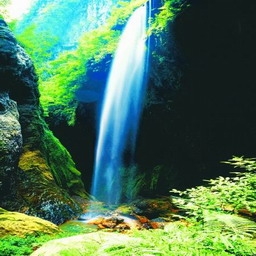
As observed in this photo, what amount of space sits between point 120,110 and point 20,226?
1169 cm

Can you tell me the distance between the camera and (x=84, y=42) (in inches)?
715

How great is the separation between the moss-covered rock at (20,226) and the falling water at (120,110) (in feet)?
34.0

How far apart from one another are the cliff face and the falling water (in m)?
3.67

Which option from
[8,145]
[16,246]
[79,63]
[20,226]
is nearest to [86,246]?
[16,246]

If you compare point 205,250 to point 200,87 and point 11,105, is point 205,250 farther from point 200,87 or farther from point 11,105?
point 200,87

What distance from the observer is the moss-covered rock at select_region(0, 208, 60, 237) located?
471 cm

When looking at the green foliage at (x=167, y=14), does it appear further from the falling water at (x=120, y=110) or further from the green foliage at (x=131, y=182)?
the green foliage at (x=131, y=182)

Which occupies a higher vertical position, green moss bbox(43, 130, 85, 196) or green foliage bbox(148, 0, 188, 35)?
green foliage bbox(148, 0, 188, 35)

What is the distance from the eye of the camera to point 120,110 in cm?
1612

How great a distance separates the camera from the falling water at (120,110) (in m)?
15.0

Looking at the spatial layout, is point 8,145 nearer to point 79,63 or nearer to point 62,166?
point 62,166

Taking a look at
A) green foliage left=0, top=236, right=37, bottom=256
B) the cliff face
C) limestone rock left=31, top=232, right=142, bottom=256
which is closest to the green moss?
the cliff face

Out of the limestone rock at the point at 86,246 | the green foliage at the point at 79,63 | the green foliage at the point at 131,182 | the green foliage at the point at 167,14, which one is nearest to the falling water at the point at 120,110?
the green foliage at the point at 131,182

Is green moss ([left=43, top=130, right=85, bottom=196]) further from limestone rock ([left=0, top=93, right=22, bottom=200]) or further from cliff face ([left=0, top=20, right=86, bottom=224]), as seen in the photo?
limestone rock ([left=0, top=93, right=22, bottom=200])
